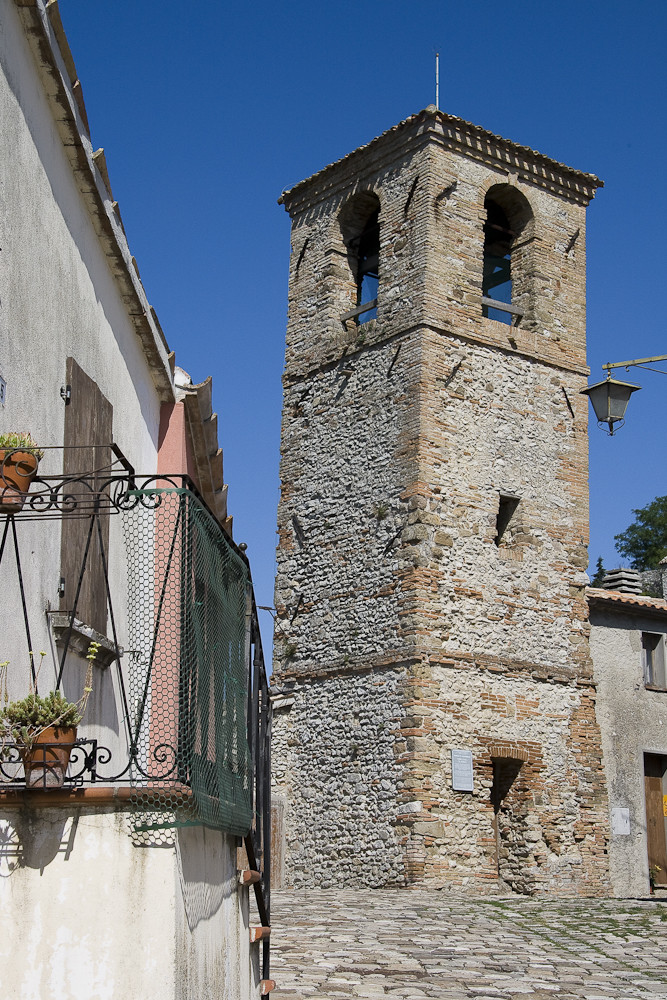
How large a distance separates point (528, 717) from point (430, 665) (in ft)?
6.58

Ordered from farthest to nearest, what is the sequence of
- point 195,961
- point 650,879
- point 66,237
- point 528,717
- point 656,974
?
1. point 650,879
2. point 528,717
3. point 656,974
4. point 66,237
5. point 195,961

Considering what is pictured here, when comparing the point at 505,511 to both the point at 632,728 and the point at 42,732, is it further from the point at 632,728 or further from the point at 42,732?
the point at 42,732

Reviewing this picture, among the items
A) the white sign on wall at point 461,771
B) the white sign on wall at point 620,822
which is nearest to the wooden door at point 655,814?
the white sign on wall at point 620,822

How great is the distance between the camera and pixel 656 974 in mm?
9547

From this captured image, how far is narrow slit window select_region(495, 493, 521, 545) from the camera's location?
1959cm

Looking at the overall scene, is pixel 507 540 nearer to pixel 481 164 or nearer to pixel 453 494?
pixel 453 494

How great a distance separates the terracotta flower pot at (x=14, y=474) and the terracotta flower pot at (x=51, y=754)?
1.10 m

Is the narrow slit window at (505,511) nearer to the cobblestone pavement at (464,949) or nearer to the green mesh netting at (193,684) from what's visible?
the cobblestone pavement at (464,949)

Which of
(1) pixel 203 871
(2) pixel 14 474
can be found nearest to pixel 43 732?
(1) pixel 203 871

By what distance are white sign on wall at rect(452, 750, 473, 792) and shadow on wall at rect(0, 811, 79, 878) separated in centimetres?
1346

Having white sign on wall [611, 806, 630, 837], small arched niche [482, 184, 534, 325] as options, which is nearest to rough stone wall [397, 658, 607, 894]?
white sign on wall [611, 806, 630, 837]

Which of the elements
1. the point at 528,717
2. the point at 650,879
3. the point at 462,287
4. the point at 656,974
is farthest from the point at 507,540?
the point at 656,974

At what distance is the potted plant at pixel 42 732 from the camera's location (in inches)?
186

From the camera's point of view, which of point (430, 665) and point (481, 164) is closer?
point (430, 665)
